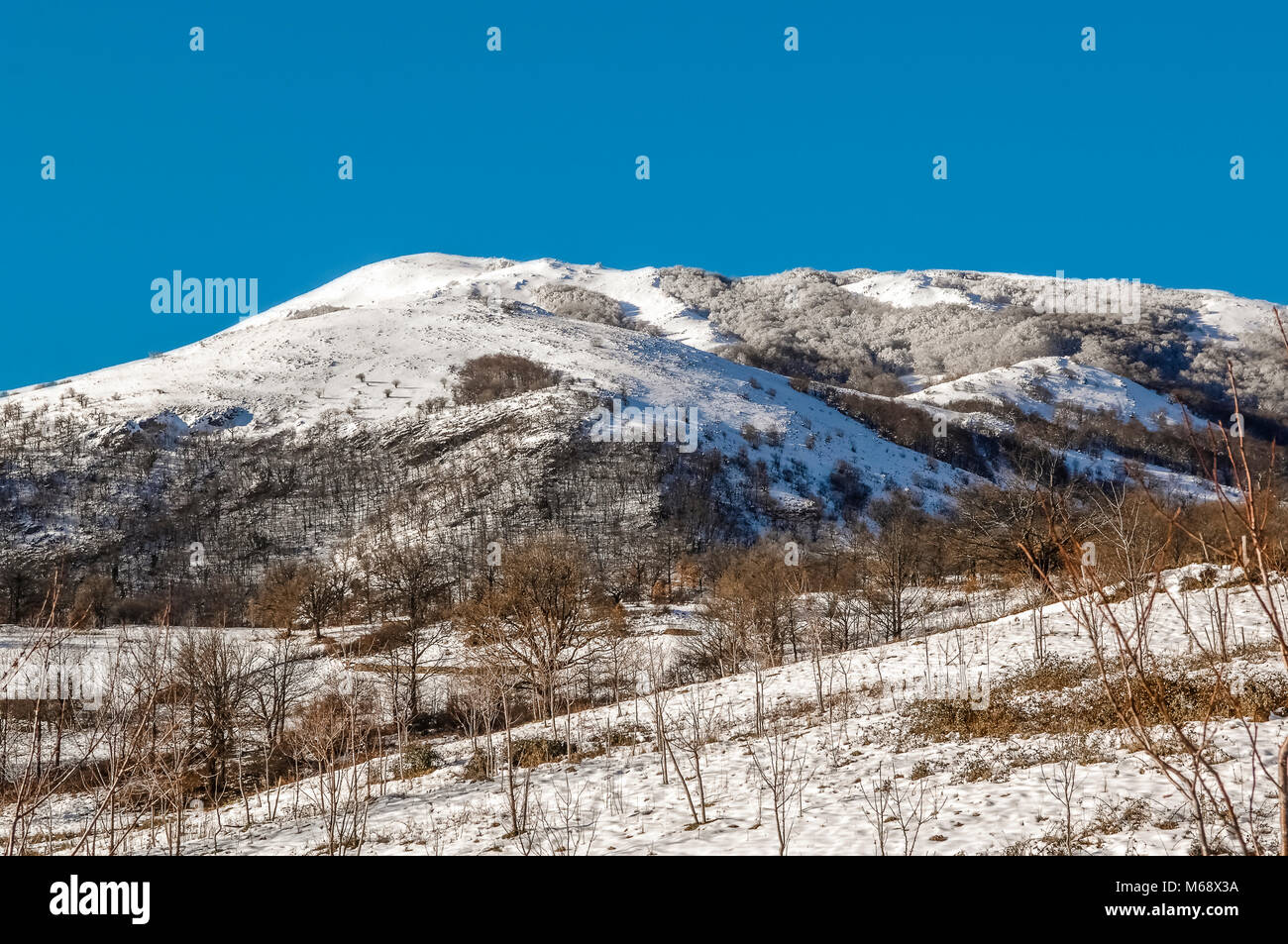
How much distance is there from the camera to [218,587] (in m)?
54.5

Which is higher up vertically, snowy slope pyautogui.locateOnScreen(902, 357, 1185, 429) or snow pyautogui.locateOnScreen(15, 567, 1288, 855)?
snowy slope pyautogui.locateOnScreen(902, 357, 1185, 429)

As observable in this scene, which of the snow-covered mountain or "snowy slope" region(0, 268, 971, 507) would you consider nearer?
the snow-covered mountain

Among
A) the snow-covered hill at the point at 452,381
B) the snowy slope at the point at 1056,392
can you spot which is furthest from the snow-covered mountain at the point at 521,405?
the snowy slope at the point at 1056,392

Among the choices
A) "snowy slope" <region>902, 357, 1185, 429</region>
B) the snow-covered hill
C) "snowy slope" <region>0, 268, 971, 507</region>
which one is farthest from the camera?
"snowy slope" <region>902, 357, 1185, 429</region>

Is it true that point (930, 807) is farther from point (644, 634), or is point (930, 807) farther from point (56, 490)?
point (56, 490)

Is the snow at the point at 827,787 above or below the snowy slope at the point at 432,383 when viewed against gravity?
below

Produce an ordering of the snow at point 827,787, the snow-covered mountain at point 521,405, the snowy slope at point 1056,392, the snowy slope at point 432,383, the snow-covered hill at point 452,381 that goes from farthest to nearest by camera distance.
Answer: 1. the snowy slope at point 1056,392
2. the snowy slope at point 432,383
3. the snow-covered hill at point 452,381
4. the snow-covered mountain at point 521,405
5. the snow at point 827,787

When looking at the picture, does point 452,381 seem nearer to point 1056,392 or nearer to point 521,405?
point 521,405

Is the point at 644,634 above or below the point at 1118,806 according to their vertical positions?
above

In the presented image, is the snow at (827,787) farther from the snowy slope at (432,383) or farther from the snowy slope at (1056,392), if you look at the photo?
the snowy slope at (1056,392)

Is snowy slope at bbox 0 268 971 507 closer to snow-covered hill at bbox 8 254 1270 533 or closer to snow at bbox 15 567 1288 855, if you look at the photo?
snow-covered hill at bbox 8 254 1270 533

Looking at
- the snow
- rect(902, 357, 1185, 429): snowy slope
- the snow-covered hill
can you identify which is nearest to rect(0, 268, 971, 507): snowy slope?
the snow-covered hill

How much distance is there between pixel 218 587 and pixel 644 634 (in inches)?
1302

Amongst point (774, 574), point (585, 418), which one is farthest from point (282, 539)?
point (774, 574)
